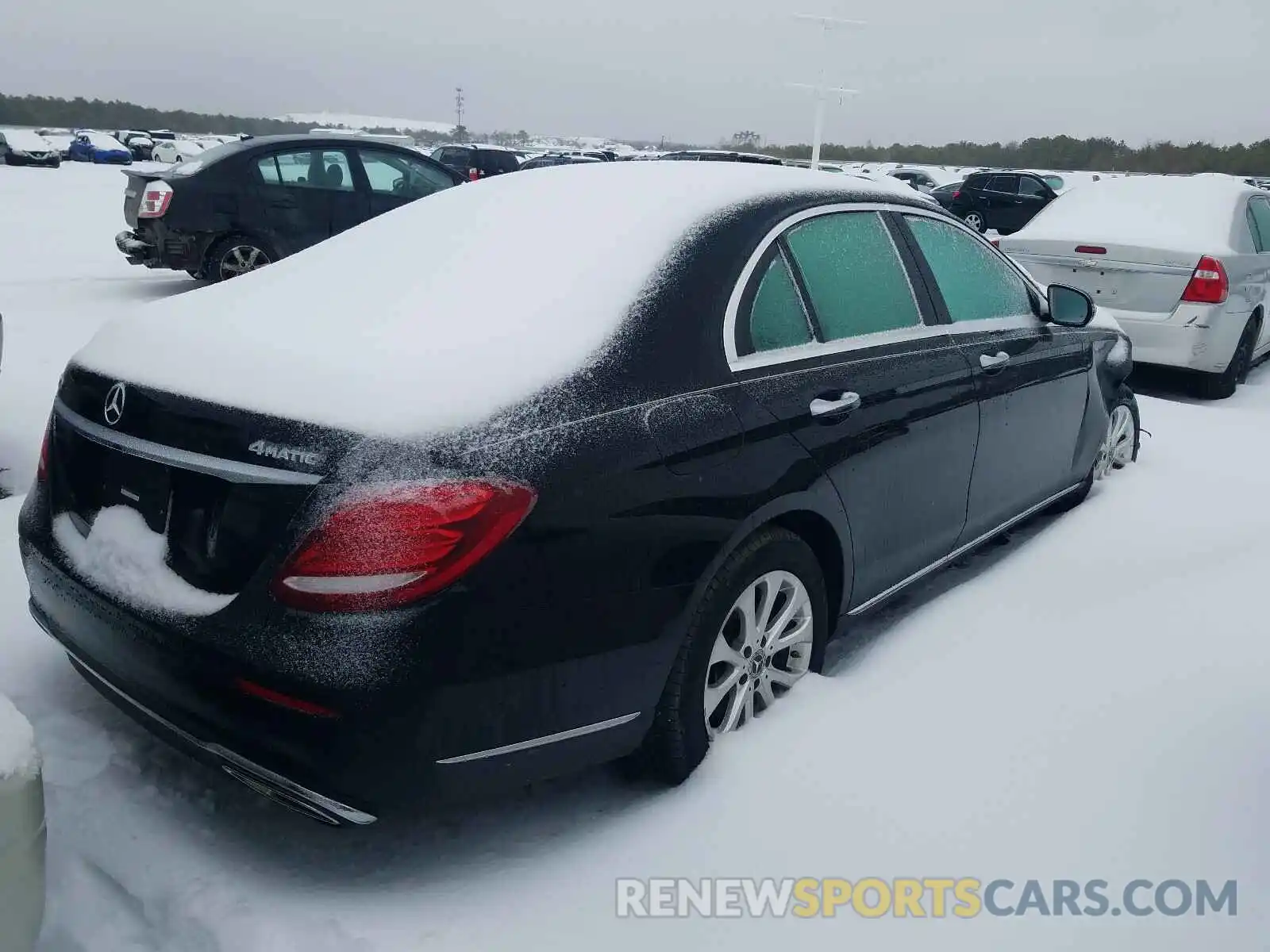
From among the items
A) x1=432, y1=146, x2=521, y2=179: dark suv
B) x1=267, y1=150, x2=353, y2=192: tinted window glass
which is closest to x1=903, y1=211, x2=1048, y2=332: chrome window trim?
x1=267, y1=150, x2=353, y2=192: tinted window glass

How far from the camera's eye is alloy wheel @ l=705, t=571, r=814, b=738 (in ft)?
8.46

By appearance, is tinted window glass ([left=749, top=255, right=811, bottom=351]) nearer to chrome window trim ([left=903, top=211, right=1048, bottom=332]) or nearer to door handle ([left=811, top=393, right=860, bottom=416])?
door handle ([left=811, top=393, right=860, bottom=416])

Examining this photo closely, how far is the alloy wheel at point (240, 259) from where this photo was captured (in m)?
8.91

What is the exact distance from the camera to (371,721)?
192cm

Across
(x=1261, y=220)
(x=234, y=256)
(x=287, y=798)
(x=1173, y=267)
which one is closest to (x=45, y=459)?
(x=287, y=798)

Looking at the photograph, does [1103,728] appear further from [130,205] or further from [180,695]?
[130,205]

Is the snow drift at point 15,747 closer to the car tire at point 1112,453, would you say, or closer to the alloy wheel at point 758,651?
the alloy wheel at point 758,651

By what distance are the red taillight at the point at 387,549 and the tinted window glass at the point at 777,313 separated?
3.42ft

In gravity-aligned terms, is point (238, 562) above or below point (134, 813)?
above

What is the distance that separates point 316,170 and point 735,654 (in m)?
8.12

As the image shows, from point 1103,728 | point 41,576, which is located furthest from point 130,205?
point 1103,728

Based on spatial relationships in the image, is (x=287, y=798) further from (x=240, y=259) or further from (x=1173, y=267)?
(x=240, y=259)

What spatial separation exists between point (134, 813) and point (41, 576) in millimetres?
603

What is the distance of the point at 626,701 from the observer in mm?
2256
